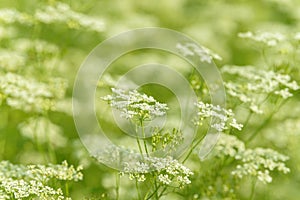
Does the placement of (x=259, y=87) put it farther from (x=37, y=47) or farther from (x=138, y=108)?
(x=37, y=47)

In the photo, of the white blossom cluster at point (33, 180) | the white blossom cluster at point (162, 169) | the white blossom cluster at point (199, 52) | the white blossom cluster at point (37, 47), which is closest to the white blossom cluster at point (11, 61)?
the white blossom cluster at point (37, 47)

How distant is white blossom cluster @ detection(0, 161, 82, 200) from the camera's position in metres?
3.63

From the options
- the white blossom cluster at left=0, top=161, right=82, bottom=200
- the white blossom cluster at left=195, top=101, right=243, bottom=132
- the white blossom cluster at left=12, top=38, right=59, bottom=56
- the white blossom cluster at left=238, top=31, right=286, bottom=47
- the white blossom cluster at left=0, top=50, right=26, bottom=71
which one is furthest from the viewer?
the white blossom cluster at left=12, top=38, right=59, bottom=56

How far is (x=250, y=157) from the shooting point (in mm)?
4734

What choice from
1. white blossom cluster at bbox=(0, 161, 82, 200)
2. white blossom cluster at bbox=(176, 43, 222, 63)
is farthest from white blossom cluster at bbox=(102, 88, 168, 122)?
white blossom cluster at bbox=(176, 43, 222, 63)

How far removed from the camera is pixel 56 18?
18.9 ft

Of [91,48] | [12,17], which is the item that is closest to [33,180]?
[12,17]

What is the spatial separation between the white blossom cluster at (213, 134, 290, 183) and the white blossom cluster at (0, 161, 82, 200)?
55.9 inches

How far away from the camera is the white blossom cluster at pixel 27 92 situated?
16.6ft

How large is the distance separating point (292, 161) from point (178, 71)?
8.37ft

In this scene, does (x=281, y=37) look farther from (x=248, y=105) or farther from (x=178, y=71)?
(x=178, y=71)

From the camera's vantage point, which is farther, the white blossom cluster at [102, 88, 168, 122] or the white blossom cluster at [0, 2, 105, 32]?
the white blossom cluster at [0, 2, 105, 32]

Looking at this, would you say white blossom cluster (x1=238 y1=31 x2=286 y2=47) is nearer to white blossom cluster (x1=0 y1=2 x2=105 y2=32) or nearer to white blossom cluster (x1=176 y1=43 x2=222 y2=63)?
white blossom cluster (x1=176 y1=43 x2=222 y2=63)

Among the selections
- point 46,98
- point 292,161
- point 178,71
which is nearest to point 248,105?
point 292,161
